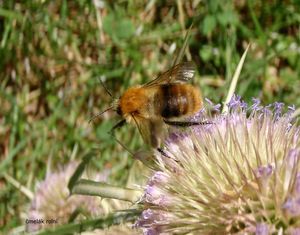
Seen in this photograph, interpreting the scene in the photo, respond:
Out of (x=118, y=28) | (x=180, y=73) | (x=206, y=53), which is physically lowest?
(x=180, y=73)

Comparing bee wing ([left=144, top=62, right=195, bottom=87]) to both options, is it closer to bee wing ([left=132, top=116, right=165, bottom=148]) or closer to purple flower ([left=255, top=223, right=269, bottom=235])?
bee wing ([left=132, top=116, right=165, bottom=148])

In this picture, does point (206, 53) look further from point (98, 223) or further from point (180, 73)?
point (98, 223)

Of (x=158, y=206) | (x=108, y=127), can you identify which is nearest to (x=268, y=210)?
(x=158, y=206)

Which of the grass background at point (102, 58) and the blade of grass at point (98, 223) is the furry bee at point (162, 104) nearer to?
the blade of grass at point (98, 223)

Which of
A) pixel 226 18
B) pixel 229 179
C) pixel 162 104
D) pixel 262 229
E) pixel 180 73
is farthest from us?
pixel 226 18

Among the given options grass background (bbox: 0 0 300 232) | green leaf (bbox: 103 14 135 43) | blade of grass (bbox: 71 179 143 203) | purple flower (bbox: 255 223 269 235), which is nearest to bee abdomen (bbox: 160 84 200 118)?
blade of grass (bbox: 71 179 143 203)

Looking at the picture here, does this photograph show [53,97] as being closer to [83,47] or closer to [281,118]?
[83,47]

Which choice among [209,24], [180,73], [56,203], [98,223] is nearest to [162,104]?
[180,73]
